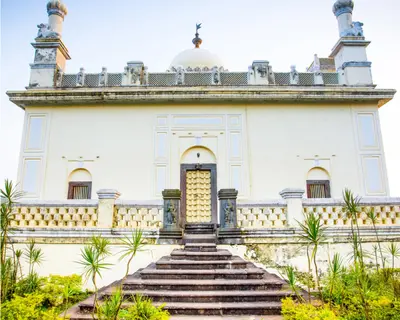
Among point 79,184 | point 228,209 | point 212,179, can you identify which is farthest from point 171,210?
point 79,184

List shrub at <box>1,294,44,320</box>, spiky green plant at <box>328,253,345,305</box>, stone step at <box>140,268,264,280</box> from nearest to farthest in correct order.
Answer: shrub at <box>1,294,44,320</box> → spiky green plant at <box>328,253,345,305</box> → stone step at <box>140,268,264,280</box>

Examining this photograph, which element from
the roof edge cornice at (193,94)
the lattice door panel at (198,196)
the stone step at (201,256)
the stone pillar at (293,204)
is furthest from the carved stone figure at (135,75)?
the stone step at (201,256)

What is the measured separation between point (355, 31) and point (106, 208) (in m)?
12.0

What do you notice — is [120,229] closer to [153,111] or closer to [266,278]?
[266,278]

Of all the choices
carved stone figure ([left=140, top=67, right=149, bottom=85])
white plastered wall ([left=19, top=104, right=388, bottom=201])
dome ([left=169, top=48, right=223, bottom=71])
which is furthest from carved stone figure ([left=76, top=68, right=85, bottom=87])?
dome ([left=169, top=48, right=223, bottom=71])

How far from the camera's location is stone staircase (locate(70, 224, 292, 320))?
17.8ft

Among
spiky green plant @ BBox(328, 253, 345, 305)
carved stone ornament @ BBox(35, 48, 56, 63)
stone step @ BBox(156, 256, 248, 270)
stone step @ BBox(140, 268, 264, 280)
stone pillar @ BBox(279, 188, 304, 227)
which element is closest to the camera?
spiky green plant @ BBox(328, 253, 345, 305)

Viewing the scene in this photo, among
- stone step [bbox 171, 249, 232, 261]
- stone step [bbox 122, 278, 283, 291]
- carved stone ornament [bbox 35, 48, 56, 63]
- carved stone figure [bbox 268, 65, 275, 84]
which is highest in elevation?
carved stone ornament [bbox 35, 48, 56, 63]

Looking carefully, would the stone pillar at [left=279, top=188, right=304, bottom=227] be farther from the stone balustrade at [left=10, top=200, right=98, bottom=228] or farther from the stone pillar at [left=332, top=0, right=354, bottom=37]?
the stone pillar at [left=332, top=0, right=354, bottom=37]

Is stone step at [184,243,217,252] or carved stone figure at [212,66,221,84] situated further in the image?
carved stone figure at [212,66,221,84]

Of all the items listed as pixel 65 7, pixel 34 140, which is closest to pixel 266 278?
pixel 34 140

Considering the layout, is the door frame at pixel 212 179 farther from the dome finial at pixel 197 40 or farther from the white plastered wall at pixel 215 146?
the dome finial at pixel 197 40

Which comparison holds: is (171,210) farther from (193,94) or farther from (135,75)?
(135,75)

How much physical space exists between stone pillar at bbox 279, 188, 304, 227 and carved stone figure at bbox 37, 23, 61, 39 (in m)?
11.1
